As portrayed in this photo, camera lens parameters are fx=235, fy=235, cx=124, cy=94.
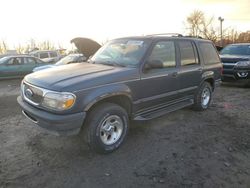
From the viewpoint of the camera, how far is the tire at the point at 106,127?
357 cm

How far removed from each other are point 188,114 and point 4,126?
4.29 meters

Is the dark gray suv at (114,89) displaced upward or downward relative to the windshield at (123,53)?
downward

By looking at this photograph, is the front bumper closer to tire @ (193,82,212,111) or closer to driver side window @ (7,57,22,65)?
tire @ (193,82,212,111)

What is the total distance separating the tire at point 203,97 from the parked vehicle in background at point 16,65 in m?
10.4

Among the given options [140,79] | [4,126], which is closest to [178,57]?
[140,79]

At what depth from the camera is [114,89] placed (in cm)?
368

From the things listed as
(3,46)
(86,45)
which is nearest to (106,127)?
(86,45)

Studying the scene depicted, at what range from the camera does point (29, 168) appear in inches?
135

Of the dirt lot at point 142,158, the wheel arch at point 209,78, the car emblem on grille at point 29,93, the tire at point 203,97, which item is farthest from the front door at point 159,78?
the car emblem on grille at point 29,93

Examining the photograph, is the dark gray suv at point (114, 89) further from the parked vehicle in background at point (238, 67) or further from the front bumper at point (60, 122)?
the parked vehicle in background at point (238, 67)

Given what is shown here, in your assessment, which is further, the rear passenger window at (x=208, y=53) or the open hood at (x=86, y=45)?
the open hood at (x=86, y=45)

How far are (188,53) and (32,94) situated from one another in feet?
11.3

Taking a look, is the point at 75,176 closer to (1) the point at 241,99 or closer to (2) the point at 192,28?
(1) the point at 241,99

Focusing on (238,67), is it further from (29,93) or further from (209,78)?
(29,93)
